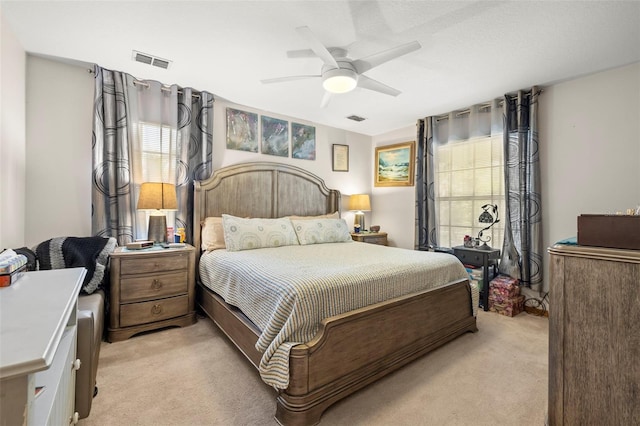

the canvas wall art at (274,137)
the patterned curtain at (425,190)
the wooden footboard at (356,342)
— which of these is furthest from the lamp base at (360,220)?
the wooden footboard at (356,342)

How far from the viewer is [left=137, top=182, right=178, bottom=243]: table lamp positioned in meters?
2.71

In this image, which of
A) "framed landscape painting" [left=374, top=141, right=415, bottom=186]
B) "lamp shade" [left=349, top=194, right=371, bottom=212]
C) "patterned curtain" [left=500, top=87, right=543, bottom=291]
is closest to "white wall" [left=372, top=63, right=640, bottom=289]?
"patterned curtain" [left=500, top=87, right=543, bottom=291]

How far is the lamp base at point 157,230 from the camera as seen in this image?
2900 millimetres

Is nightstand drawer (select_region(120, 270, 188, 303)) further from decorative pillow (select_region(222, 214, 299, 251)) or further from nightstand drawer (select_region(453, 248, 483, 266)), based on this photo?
nightstand drawer (select_region(453, 248, 483, 266))

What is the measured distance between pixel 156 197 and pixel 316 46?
2005 mm

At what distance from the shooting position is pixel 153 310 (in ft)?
8.46

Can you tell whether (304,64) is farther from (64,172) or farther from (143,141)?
(64,172)

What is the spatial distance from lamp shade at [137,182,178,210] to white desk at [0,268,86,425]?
1.48 m

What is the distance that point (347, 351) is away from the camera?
1.67 m

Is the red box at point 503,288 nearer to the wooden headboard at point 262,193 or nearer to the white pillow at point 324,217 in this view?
the white pillow at point 324,217

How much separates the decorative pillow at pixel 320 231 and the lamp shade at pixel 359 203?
0.94 meters

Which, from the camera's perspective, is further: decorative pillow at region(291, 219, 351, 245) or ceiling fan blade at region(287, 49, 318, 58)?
decorative pillow at region(291, 219, 351, 245)

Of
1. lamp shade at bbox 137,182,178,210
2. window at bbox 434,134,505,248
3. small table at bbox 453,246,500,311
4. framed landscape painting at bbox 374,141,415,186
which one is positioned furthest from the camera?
framed landscape painting at bbox 374,141,415,186

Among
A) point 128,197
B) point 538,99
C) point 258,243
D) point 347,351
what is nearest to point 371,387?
point 347,351
